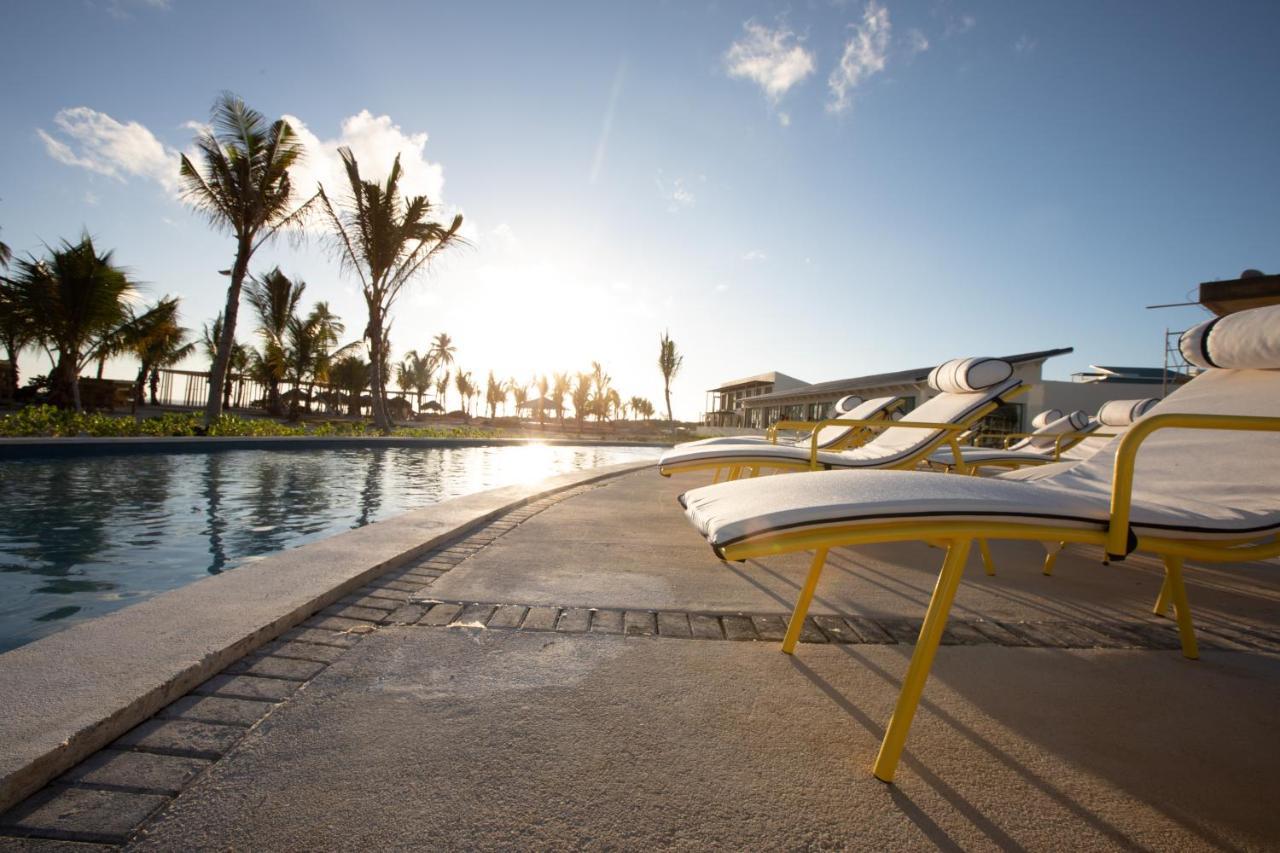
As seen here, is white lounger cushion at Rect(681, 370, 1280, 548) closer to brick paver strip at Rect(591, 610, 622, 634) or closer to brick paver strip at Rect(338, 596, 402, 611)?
brick paver strip at Rect(591, 610, 622, 634)

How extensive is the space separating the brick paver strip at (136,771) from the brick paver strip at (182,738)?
0.07 ft

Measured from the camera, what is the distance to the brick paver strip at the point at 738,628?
5.85ft

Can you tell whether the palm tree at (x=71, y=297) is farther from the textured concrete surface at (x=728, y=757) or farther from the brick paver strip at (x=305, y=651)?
the textured concrete surface at (x=728, y=757)

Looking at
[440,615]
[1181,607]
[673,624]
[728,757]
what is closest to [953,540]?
[728,757]

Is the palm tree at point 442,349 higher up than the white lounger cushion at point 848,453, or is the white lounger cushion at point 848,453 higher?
the palm tree at point 442,349

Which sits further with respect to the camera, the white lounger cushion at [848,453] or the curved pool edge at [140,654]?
the white lounger cushion at [848,453]

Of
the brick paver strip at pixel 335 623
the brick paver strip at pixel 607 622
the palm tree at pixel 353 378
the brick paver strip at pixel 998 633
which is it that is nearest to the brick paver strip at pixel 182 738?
the brick paver strip at pixel 335 623

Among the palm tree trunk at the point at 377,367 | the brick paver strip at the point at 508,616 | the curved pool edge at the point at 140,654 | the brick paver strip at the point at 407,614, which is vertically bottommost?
the brick paver strip at the point at 508,616

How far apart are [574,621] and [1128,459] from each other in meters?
1.59

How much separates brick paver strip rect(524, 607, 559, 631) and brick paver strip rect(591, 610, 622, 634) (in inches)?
5.5

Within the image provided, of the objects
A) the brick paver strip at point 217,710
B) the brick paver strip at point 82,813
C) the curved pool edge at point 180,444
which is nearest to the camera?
the brick paver strip at point 82,813

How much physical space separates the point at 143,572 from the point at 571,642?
250 cm

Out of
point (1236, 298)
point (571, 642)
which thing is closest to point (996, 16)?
point (1236, 298)

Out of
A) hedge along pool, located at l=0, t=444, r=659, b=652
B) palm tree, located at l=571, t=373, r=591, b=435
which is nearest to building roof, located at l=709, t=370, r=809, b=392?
palm tree, located at l=571, t=373, r=591, b=435
